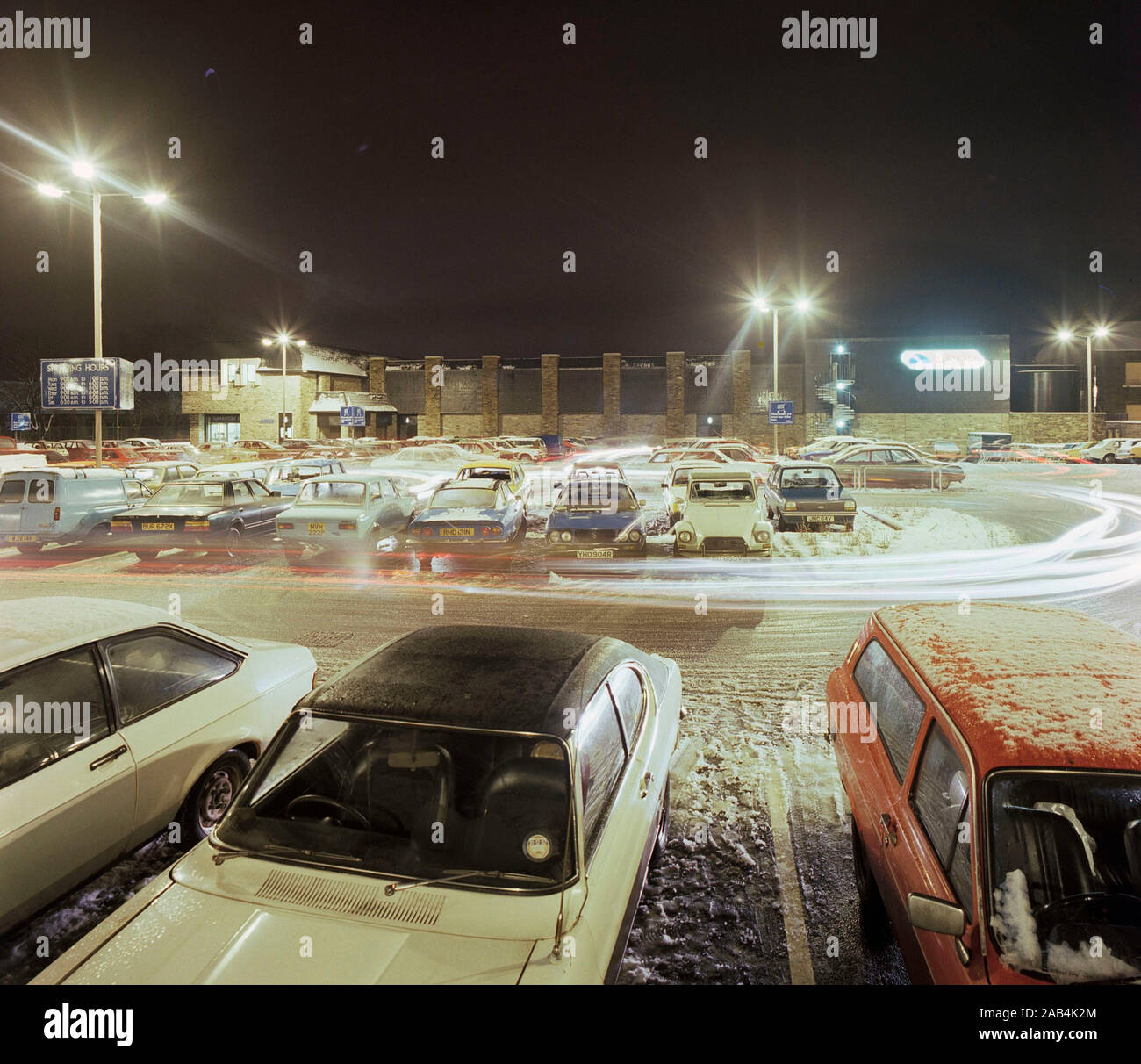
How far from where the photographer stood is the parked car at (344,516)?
13156 mm

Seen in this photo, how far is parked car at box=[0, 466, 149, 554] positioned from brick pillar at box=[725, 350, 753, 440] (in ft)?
149

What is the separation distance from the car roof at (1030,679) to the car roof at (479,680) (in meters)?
1.51

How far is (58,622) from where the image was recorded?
13.6 feet

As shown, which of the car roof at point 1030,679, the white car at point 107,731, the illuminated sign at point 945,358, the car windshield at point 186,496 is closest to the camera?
the car roof at point 1030,679

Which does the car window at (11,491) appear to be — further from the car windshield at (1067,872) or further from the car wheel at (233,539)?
the car windshield at (1067,872)

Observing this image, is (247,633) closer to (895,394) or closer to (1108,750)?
(1108,750)

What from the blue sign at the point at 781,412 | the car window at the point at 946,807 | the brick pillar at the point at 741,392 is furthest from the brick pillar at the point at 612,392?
the car window at the point at 946,807

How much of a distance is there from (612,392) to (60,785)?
54.2 m

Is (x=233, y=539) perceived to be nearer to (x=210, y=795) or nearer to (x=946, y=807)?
(x=210, y=795)

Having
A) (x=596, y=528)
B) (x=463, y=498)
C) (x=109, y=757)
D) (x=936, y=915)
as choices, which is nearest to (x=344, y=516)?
(x=463, y=498)

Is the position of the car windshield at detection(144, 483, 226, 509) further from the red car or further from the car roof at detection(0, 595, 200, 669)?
the red car

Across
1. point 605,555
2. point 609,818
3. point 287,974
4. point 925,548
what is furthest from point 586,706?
point 925,548

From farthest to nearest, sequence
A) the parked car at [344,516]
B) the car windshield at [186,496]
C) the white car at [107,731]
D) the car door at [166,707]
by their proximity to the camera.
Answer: the car windshield at [186,496] < the parked car at [344,516] < the car door at [166,707] < the white car at [107,731]
